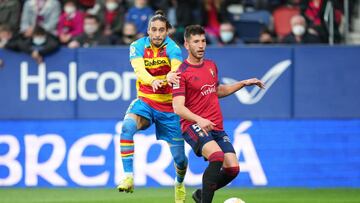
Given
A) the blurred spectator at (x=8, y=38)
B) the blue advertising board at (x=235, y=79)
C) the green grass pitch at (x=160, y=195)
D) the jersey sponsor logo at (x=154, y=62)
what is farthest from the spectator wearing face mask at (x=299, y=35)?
the jersey sponsor logo at (x=154, y=62)

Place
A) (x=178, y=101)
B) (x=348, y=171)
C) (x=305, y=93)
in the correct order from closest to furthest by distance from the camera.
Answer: (x=178, y=101), (x=348, y=171), (x=305, y=93)

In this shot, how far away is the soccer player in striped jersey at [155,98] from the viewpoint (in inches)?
500

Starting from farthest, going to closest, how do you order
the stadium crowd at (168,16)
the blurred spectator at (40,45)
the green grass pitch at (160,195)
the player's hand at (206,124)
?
the stadium crowd at (168,16) → the blurred spectator at (40,45) → the green grass pitch at (160,195) → the player's hand at (206,124)

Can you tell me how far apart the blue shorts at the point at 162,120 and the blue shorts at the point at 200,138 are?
41.6 inches

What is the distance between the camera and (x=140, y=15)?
19422mm

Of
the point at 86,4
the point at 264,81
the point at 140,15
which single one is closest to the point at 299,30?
the point at 264,81

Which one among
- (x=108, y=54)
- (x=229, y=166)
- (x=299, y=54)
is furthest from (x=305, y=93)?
(x=229, y=166)

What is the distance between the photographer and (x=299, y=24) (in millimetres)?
19047

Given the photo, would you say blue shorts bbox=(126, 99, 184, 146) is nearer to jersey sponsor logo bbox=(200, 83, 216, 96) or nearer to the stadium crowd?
jersey sponsor logo bbox=(200, 83, 216, 96)

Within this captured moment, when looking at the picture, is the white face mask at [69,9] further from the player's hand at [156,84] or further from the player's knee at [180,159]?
the player's hand at [156,84]

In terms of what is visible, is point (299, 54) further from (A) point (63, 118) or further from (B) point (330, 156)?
(A) point (63, 118)

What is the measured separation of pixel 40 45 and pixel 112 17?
222cm

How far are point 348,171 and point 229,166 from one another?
18.3ft

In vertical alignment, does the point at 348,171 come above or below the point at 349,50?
below
